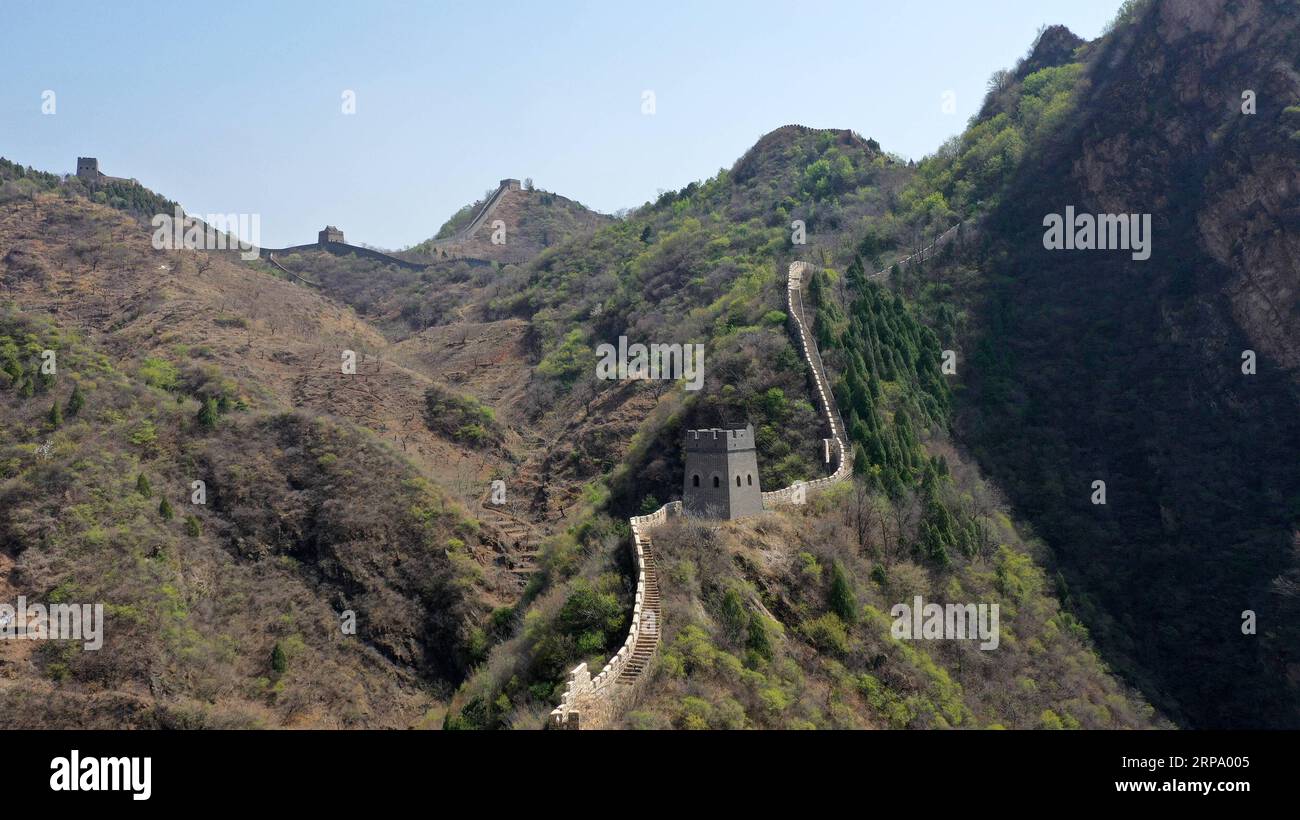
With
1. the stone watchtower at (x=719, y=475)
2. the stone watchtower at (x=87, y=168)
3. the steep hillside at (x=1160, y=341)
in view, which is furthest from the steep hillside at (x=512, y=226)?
the stone watchtower at (x=719, y=475)

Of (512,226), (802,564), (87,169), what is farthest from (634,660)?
(512,226)

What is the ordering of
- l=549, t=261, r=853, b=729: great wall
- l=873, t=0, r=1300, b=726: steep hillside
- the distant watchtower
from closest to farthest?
l=549, t=261, r=853, b=729: great wall → l=873, t=0, r=1300, b=726: steep hillside → the distant watchtower

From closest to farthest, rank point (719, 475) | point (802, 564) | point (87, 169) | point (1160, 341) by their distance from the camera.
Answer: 1. point (719, 475)
2. point (802, 564)
3. point (1160, 341)
4. point (87, 169)

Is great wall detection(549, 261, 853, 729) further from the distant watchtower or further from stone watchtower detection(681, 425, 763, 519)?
the distant watchtower

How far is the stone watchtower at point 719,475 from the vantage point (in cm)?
3719

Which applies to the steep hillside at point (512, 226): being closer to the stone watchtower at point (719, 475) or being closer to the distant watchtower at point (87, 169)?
the distant watchtower at point (87, 169)

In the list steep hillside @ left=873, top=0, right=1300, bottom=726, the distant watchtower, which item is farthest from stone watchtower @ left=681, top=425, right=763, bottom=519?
the distant watchtower

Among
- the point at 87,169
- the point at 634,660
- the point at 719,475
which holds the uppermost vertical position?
the point at 87,169

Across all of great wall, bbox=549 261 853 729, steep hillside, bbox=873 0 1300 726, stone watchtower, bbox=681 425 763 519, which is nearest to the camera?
great wall, bbox=549 261 853 729

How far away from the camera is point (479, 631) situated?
4719 centimetres

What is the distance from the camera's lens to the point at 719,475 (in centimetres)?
3731

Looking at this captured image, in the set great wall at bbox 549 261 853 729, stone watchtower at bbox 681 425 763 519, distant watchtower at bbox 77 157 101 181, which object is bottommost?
great wall at bbox 549 261 853 729

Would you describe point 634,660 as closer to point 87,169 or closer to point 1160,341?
point 1160,341

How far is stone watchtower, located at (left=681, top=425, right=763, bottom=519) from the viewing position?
37.2m
